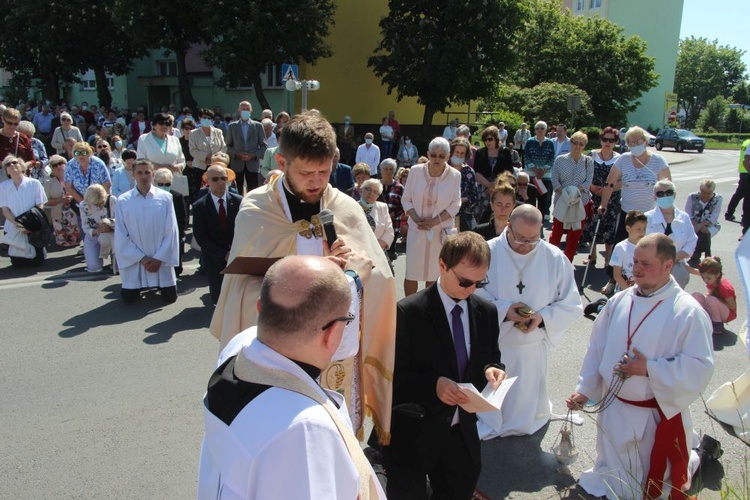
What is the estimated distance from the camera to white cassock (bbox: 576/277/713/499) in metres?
3.71

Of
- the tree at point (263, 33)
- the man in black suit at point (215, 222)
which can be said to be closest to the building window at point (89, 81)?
the tree at point (263, 33)

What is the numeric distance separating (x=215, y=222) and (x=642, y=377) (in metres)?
5.27

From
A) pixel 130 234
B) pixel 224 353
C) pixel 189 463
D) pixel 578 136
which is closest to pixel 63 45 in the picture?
pixel 130 234

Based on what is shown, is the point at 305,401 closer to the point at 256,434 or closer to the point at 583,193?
the point at 256,434

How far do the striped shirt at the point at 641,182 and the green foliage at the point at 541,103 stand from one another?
27862mm

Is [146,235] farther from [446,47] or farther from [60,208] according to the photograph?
[446,47]

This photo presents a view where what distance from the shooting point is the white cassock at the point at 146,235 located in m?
8.12

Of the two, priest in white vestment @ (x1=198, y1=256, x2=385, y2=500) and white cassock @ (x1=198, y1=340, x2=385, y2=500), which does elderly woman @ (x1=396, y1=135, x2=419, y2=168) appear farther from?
white cassock @ (x1=198, y1=340, x2=385, y2=500)

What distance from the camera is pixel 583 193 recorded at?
9969 mm

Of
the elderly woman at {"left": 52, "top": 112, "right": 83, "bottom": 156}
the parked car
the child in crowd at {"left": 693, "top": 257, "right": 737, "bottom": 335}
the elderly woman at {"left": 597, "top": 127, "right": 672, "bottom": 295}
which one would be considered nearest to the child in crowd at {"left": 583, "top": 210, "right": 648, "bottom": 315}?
the child in crowd at {"left": 693, "top": 257, "right": 737, "bottom": 335}

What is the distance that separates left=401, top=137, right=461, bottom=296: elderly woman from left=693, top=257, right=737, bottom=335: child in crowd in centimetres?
297

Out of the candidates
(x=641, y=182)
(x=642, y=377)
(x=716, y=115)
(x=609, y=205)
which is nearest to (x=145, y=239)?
(x=642, y=377)

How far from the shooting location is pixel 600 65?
44469 millimetres

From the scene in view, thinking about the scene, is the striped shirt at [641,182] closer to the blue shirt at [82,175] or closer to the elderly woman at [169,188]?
the elderly woman at [169,188]
